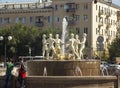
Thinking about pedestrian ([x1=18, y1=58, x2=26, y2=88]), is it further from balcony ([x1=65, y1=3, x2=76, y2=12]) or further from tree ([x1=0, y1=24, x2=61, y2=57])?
balcony ([x1=65, y1=3, x2=76, y2=12])

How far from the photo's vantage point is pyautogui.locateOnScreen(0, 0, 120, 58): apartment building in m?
104

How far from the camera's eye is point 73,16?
10644 centimetres

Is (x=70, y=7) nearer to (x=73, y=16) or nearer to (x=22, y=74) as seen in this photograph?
(x=73, y=16)

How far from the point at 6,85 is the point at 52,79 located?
2347 mm

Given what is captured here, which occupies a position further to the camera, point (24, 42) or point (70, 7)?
point (70, 7)

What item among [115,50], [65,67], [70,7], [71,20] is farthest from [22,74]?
[70,7]

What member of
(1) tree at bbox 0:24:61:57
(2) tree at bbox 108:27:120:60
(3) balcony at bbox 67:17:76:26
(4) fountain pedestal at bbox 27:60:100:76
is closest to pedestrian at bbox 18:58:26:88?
(4) fountain pedestal at bbox 27:60:100:76

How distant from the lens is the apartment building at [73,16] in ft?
341

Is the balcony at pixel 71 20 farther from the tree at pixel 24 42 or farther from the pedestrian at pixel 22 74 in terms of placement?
the pedestrian at pixel 22 74

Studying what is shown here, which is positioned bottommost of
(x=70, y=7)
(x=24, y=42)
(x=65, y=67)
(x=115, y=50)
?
(x=65, y=67)

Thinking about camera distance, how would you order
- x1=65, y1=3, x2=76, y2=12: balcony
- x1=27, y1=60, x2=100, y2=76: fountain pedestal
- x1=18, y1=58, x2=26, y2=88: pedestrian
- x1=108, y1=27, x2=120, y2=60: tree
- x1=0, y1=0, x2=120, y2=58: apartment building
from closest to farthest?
x1=18, y1=58, x2=26, y2=88: pedestrian → x1=27, y1=60, x2=100, y2=76: fountain pedestal → x1=108, y1=27, x2=120, y2=60: tree → x1=0, y1=0, x2=120, y2=58: apartment building → x1=65, y1=3, x2=76, y2=12: balcony

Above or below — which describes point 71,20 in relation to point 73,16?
below

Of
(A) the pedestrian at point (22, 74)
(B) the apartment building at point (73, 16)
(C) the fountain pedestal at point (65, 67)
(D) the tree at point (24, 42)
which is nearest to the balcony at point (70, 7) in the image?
(B) the apartment building at point (73, 16)

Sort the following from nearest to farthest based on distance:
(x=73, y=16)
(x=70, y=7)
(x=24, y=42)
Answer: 1. (x=24, y=42)
2. (x=73, y=16)
3. (x=70, y=7)
